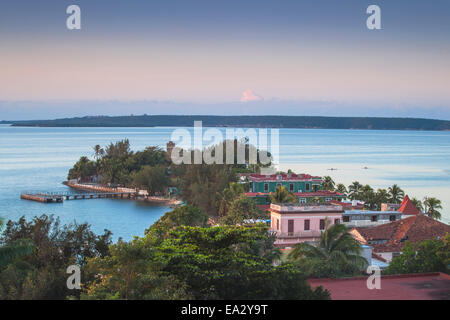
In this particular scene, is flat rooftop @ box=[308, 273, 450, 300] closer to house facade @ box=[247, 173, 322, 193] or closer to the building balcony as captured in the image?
the building balcony

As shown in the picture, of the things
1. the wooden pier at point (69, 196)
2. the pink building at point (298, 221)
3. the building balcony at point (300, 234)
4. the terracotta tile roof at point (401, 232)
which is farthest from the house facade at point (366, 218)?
the wooden pier at point (69, 196)

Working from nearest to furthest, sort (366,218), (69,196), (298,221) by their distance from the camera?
(298,221) → (366,218) → (69,196)

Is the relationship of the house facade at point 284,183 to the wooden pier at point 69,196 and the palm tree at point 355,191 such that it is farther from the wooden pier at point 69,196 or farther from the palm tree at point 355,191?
the wooden pier at point 69,196

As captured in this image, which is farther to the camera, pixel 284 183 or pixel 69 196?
pixel 69 196

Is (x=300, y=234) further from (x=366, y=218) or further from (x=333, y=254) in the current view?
(x=333, y=254)

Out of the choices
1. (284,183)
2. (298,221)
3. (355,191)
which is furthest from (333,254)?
(355,191)
